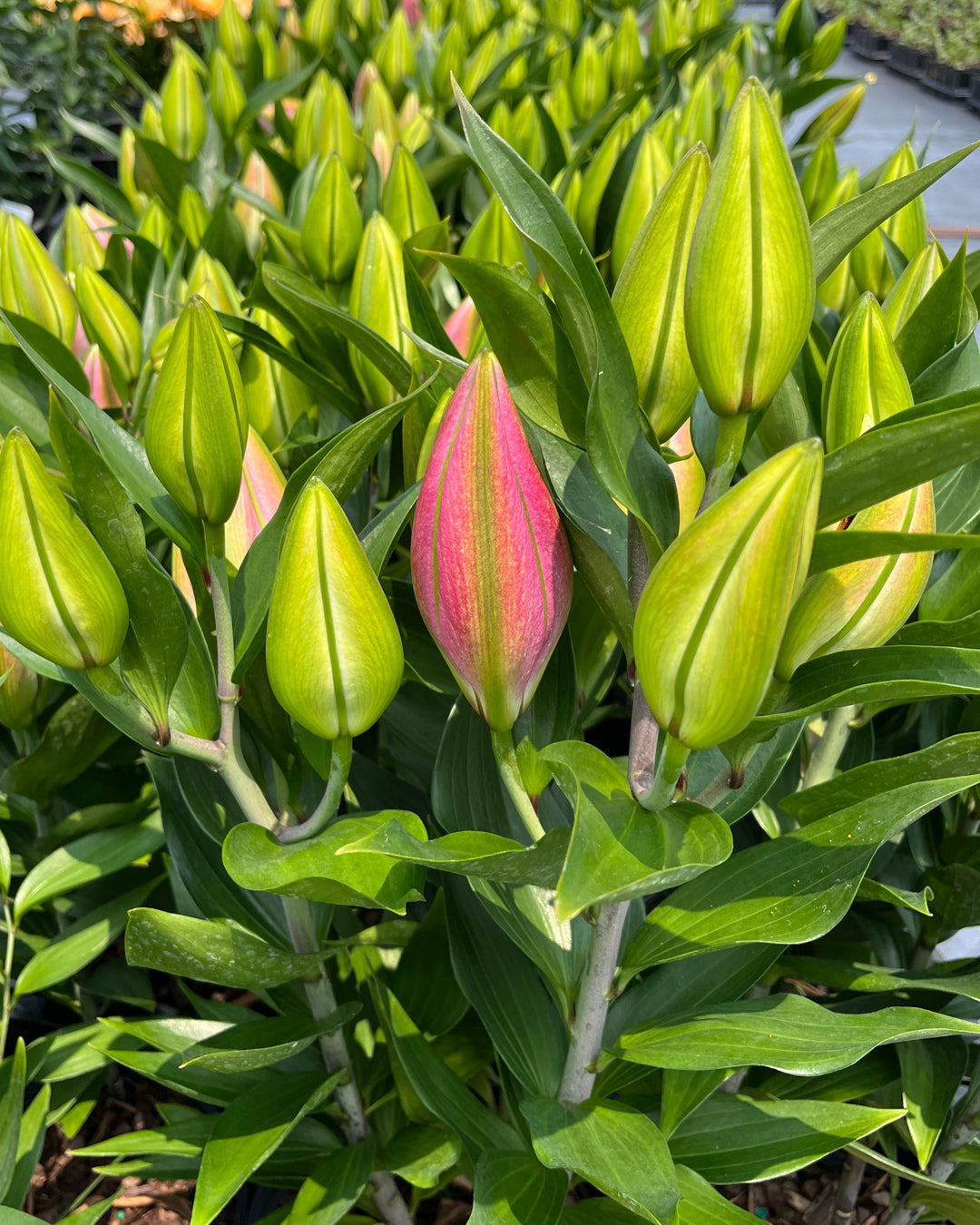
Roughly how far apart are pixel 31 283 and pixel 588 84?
110cm

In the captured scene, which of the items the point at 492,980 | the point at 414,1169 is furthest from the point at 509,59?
the point at 414,1169

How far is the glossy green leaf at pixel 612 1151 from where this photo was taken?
1.92 ft

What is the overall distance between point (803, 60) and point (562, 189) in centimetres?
119

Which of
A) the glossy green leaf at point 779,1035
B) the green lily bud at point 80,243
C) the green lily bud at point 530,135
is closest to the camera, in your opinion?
the glossy green leaf at point 779,1035

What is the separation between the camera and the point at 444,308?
1.09 m

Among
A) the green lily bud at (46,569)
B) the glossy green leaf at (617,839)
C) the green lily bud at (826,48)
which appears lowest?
the green lily bud at (46,569)

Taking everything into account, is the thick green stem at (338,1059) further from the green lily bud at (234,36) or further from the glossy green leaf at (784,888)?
the green lily bud at (234,36)

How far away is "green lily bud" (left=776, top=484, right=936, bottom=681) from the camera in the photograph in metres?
0.48

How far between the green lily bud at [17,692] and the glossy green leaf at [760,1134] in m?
0.58

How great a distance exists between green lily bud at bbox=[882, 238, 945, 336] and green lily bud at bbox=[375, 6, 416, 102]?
1.35 metres

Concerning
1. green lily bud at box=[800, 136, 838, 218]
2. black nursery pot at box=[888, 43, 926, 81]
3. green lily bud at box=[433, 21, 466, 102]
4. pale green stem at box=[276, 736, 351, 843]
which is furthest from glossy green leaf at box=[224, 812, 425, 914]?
black nursery pot at box=[888, 43, 926, 81]

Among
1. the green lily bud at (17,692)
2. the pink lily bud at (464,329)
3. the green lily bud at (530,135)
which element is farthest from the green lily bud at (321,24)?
the green lily bud at (17,692)

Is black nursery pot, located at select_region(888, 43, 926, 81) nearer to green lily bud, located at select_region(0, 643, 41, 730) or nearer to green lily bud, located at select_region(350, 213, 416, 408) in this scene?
green lily bud, located at select_region(350, 213, 416, 408)

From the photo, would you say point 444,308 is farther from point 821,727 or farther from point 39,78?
point 39,78
